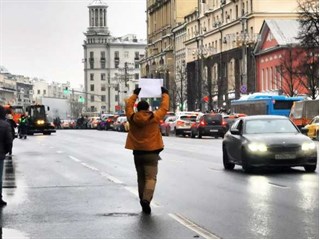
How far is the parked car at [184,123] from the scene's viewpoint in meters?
60.6

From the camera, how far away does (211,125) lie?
55.1 metres

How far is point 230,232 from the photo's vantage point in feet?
35.5

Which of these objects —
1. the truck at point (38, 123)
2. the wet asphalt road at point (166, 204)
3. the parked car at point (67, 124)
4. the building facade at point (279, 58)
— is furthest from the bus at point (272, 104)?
the parked car at point (67, 124)

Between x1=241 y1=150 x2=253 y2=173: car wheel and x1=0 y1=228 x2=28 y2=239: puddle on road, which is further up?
x1=241 y1=150 x2=253 y2=173: car wheel

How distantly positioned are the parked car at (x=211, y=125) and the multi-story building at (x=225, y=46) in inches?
903

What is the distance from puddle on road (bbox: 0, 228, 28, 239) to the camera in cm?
1069

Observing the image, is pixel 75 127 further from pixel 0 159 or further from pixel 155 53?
pixel 0 159

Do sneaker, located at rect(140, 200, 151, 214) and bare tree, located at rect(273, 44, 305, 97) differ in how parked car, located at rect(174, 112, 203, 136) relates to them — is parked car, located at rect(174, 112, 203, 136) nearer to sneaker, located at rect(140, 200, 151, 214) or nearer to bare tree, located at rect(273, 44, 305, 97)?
bare tree, located at rect(273, 44, 305, 97)

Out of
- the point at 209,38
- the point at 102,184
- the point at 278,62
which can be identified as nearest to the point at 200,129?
the point at 278,62

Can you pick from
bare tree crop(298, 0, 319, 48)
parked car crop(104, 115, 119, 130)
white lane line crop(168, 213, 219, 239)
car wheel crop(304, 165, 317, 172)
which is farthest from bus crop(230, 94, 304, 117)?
white lane line crop(168, 213, 219, 239)

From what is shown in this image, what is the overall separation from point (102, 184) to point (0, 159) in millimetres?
4465

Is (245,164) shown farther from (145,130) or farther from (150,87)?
(145,130)

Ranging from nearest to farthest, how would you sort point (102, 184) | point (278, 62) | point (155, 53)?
point (102, 184), point (278, 62), point (155, 53)

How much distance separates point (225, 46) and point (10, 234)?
88.5m
